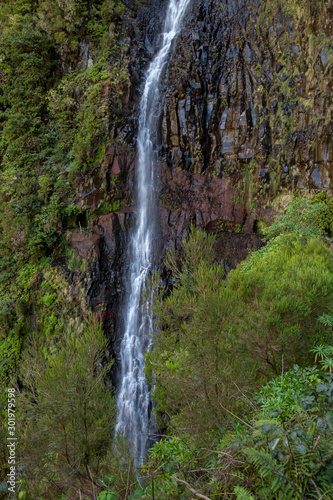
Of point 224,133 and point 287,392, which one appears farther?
point 224,133

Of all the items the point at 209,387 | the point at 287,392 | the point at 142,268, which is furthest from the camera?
the point at 142,268

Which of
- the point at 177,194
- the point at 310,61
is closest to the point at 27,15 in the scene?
the point at 177,194

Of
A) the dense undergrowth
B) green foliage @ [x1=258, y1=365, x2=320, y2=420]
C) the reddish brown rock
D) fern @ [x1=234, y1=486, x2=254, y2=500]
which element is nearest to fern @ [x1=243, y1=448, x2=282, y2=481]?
the dense undergrowth

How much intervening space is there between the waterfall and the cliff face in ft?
1.36

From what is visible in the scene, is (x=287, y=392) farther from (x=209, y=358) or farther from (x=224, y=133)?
(x=224, y=133)

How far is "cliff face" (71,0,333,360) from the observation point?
30.9ft

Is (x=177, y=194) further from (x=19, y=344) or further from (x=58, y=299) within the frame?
(x=19, y=344)

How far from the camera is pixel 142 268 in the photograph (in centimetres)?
1170

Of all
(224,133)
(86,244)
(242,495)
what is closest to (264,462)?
(242,495)

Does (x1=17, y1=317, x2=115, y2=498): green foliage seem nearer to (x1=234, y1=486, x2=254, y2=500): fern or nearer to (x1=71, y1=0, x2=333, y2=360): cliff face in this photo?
(x1=234, y1=486, x2=254, y2=500): fern

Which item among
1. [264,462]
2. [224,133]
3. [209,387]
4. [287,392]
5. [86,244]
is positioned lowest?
[209,387]

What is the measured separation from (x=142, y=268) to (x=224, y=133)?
6.27m

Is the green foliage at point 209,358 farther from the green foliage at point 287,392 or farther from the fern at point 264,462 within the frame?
the fern at point 264,462

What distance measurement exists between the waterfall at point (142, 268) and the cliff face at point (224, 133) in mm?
414
